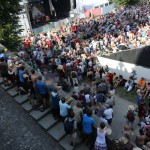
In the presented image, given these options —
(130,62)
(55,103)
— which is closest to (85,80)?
(130,62)

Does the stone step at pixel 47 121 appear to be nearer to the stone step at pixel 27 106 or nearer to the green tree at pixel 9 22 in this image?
the stone step at pixel 27 106

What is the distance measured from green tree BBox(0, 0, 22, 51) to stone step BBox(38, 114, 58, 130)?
20.8 feet

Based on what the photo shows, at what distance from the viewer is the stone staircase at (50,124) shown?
827cm

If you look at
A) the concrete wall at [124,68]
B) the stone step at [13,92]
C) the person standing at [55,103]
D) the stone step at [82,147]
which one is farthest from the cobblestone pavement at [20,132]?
the concrete wall at [124,68]

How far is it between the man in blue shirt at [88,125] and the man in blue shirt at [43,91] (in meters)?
2.25

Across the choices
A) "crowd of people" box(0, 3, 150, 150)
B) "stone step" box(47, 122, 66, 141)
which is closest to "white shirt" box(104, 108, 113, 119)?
"crowd of people" box(0, 3, 150, 150)

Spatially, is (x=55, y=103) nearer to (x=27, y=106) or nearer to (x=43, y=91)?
(x=43, y=91)

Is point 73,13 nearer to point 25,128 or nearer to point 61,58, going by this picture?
point 61,58

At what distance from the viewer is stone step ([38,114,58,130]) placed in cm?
876

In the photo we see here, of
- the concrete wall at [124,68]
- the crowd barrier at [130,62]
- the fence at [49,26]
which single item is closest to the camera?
the concrete wall at [124,68]

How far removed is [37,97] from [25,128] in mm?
1333

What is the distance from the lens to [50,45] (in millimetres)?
21219

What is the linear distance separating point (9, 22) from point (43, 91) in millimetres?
6217

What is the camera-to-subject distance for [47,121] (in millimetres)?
8945
